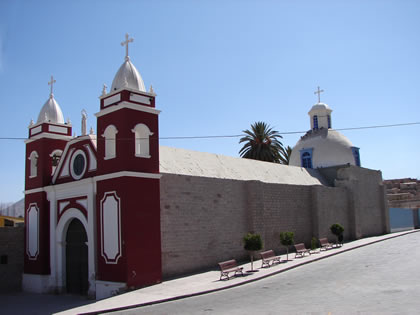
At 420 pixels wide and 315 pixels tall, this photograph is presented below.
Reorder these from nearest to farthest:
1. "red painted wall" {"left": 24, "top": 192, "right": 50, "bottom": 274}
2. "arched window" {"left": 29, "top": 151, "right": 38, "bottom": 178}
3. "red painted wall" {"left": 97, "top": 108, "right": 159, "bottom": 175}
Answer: "red painted wall" {"left": 97, "top": 108, "right": 159, "bottom": 175} < "red painted wall" {"left": 24, "top": 192, "right": 50, "bottom": 274} < "arched window" {"left": 29, "top": 151, "right": 38, "bottom": 178}

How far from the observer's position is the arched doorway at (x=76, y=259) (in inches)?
739

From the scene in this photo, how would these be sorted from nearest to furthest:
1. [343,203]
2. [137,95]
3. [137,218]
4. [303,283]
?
[303,283] < [137,218] < [137,95] < [343,203]

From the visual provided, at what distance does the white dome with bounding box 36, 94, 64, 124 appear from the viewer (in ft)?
73.4

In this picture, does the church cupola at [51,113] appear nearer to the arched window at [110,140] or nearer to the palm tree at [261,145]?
the arched window at [110,140]

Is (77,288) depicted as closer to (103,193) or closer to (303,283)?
(103,193)

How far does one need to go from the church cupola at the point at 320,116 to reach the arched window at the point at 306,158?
2.72m

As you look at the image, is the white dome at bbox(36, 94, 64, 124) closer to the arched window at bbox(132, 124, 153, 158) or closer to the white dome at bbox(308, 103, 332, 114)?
the arched window at bbox(132, 124, 153, 158)

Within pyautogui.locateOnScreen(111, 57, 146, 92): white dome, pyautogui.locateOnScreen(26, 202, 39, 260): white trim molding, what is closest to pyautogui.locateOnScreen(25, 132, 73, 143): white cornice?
pyautogui.locateOnScreen(26, 202, 39, 260): white trim molding

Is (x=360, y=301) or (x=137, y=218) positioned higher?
(x=137, y=218)

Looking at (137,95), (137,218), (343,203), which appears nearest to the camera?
(137,218)

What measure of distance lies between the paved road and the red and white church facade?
368 centimetres

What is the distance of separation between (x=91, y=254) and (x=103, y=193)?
2606mm

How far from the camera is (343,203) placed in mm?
30609

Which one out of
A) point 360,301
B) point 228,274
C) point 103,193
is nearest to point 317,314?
point 360,301
